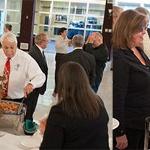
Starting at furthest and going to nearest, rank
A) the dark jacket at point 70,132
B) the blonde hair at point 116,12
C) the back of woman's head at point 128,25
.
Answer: the blonde hair at point 116,12 → the back of woman's head at point 128,25 → the dark jacket at point 70,132

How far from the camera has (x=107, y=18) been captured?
4.25 ft

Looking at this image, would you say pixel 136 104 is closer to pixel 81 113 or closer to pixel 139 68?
pixel 139 68

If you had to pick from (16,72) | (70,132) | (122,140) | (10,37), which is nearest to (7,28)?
(10,37)

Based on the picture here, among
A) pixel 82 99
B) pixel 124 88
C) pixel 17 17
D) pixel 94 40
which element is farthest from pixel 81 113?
Answer: pixel 17 17

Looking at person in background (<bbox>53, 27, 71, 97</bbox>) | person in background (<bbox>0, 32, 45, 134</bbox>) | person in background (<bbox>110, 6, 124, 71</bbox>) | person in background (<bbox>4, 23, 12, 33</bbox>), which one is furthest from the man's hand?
person in background (<bbox>110, 6, 124, 71</bbox>)

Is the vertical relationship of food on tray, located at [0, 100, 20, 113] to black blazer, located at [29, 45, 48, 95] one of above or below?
below

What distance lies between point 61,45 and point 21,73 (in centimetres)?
21

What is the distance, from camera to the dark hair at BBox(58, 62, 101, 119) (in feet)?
3.25

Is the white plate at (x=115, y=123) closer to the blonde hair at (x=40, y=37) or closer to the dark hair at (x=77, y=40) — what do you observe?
the dark hair at (x=77, y=40)

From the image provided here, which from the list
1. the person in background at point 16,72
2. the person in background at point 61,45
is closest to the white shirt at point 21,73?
the person in background at point 16,72

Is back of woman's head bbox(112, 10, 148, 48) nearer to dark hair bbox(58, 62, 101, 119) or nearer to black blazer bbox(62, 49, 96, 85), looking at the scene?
black blazer bbox(62, 49, 96, 85)

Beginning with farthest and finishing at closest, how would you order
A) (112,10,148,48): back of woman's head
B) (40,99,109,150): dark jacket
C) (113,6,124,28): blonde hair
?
(113,6,124,28): blonde hair
(112,10,148,48): back of woman's head
(40,99,109,150): dark jacket

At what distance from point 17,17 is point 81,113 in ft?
→ 1.72

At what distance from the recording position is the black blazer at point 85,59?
1.22 m
